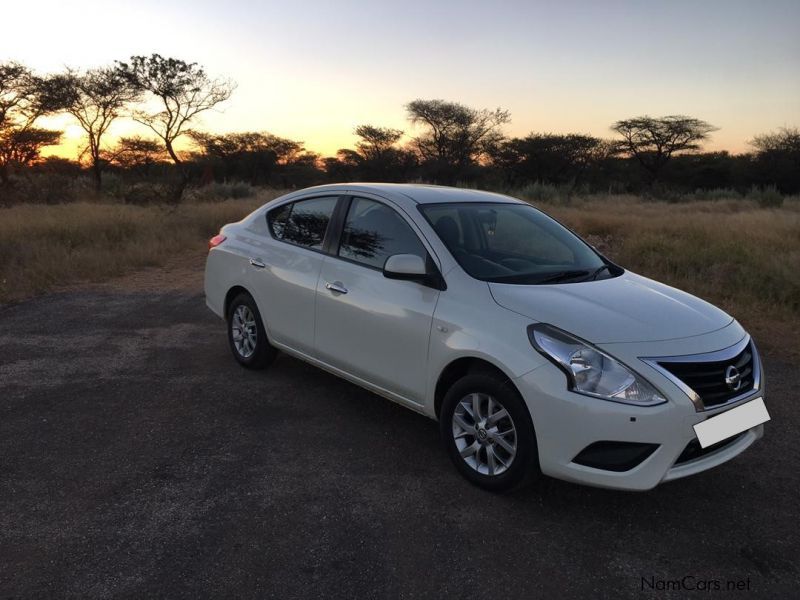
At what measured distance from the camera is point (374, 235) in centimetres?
405

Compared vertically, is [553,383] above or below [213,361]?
above

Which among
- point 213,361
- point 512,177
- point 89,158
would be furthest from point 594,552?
point 512,177

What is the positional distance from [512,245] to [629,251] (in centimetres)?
701

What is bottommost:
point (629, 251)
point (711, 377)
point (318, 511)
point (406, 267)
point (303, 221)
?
point (318, 511)

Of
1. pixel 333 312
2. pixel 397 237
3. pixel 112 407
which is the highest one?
pixel 397 237

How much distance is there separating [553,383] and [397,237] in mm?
1476

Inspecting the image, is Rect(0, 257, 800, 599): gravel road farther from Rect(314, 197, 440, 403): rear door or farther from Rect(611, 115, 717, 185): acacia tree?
Rect(611, 115, 717, 185): acacia tree

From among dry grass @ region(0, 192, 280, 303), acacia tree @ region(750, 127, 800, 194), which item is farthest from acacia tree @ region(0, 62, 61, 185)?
acacia tree @ region(750, 127, 800, 194)

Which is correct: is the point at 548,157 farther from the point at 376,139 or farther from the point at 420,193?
the point at 420,193

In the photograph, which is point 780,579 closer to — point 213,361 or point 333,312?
point 333,312

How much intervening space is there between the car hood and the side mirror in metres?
0.41

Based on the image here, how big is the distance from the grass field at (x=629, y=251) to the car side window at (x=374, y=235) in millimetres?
4335

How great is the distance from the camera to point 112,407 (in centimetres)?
442

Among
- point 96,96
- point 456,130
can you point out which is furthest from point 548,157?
point 96,96
